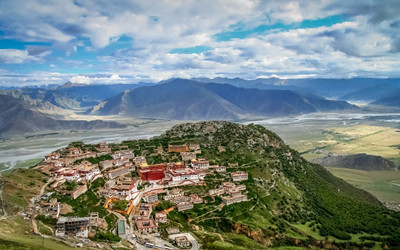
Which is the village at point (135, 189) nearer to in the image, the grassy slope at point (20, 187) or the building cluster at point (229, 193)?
the building cluster at point (229, 193)

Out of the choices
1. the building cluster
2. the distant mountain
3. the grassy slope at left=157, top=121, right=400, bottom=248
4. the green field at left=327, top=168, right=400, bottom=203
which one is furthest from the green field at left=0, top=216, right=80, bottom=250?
the distant mountain

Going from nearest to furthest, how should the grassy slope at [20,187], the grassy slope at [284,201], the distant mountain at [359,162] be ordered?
the grassy slope at [20,187] < the grassy slope at [284,201] < the distant mountain at [359,162]

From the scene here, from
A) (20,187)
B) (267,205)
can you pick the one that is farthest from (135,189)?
(267,205)

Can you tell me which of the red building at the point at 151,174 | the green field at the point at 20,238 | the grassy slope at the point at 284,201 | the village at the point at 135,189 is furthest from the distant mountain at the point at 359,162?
the green field at the point at 20,238

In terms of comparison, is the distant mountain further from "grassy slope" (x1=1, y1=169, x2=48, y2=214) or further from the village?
"grassy slope" (x1=1, y1=169, x2=48, y2=214)

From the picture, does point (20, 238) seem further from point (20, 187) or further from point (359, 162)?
point (359, 162)

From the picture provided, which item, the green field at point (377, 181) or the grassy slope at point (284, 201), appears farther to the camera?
the green field at point (377, 181)

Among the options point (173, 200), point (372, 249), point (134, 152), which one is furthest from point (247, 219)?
point (134, 152)
